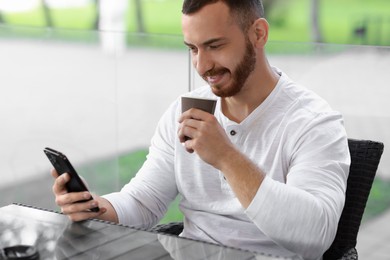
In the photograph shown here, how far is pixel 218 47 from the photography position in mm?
1791

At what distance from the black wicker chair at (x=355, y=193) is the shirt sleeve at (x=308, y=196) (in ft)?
0.32

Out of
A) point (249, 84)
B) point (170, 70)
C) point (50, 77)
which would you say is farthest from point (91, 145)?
point (249, 84)

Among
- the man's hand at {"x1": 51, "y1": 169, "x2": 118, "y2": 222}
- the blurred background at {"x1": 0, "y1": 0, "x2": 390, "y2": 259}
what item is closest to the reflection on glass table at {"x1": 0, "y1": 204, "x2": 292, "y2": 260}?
the man's hand at {"x1": 51, "y1": 169, "x2": 118, "y2": 222}

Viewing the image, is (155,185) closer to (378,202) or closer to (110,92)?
(378,202)

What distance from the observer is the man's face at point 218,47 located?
178 centimetres

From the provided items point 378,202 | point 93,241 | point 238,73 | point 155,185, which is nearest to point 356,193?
point 238,73

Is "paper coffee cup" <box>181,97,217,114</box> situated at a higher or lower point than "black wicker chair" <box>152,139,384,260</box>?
higher

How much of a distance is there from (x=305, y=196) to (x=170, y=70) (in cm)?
165

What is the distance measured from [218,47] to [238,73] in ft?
0.26

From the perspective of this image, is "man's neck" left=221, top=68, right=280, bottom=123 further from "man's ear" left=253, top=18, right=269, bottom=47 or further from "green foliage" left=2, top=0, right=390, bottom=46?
"green foliage" left=2, top=0, right=390, bottom=46

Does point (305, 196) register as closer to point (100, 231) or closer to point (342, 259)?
point (342, 259)

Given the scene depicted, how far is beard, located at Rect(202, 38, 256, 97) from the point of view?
1800 millimetres

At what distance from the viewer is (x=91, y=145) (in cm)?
350

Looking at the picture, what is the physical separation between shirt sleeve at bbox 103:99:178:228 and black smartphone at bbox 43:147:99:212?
0.62 ft
